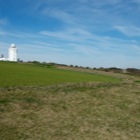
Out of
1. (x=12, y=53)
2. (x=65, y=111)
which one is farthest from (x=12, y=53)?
(x=65, y=111)

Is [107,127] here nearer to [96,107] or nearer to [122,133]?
[122,133]

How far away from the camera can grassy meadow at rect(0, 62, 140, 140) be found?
14.1 meters

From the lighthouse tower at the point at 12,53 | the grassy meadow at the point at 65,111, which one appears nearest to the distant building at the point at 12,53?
the lighthouse tower at the point at 12,53

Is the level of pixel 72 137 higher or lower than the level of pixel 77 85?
lower

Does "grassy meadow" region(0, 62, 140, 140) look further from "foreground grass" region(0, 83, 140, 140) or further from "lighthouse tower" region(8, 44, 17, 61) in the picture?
"lighthouse tower" region(8, 44, 17, 61)

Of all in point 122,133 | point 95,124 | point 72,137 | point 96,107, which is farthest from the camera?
point 96,107

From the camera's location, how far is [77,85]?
25016mm

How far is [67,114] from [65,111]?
54 cm

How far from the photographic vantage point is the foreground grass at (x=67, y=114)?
46.2 feet

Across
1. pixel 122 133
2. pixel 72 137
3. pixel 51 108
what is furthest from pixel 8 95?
pixel 122 133

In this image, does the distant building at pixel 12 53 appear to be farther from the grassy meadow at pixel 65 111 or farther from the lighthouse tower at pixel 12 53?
the grassy meadow at pixel 65 111

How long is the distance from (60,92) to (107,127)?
6.96 metres

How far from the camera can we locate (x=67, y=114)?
17.1 m

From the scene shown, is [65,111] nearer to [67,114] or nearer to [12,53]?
[67,114]
